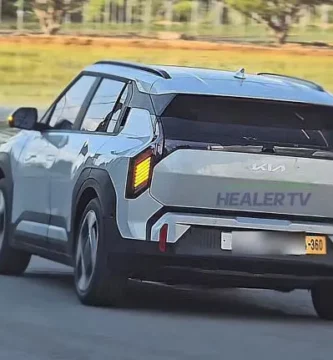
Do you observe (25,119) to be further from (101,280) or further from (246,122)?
(246,122)

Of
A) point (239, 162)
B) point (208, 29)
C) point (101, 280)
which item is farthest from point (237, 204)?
point (208, 29)

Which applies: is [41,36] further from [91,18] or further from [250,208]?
[250,208]

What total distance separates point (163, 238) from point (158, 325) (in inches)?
22.5

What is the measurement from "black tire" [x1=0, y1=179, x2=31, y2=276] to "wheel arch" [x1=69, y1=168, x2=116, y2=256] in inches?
58.1

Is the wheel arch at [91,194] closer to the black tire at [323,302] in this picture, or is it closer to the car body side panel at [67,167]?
the car body side panel at [67,167]

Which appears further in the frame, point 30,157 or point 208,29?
point 208,29

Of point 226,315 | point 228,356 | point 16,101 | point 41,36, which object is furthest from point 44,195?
point 41,36

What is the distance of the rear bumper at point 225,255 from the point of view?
28.1 ft

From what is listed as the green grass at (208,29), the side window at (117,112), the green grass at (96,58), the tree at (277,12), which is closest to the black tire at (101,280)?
the side window at (117,112)

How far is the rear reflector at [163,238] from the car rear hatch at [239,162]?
0.52 ft

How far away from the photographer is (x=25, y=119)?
10.7 metres

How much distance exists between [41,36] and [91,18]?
14385mm

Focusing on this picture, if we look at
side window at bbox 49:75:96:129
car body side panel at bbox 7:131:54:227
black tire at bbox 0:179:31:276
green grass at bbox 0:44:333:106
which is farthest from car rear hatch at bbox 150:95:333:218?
green grass at bbox 0:44:333:106

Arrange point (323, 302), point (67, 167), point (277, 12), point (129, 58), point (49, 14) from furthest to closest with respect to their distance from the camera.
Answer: point (49, 14), point (277, 12), point (129, 58), point (67, 167), point (323, 302)
